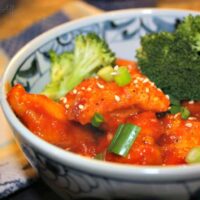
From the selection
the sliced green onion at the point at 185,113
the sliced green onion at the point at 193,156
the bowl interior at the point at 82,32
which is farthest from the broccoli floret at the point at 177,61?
the sliced green onion at the point at 193,156

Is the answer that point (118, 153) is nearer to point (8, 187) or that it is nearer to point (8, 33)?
point (8, 187)

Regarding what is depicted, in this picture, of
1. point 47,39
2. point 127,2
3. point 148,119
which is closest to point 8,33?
point 127,2

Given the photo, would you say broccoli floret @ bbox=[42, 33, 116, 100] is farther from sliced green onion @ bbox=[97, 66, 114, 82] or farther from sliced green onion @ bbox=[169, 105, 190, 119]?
sliced green onion @ bbox=[169, 105, 190, 119]

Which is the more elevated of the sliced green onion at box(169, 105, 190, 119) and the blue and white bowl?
the blue and white bowl

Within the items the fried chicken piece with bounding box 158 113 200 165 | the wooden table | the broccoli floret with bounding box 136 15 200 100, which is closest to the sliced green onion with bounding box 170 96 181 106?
the broccoli floret with bounding box 136 15 200 100

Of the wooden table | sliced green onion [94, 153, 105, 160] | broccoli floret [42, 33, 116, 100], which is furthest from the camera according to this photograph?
the wooden table

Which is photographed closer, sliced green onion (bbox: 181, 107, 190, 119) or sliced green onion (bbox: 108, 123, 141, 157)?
sliced green onion (bbox: 108, 123, 141, 157)

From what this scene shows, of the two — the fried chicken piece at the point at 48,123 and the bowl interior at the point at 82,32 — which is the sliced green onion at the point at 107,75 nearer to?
the fried chicken piece at the point at 48,123
